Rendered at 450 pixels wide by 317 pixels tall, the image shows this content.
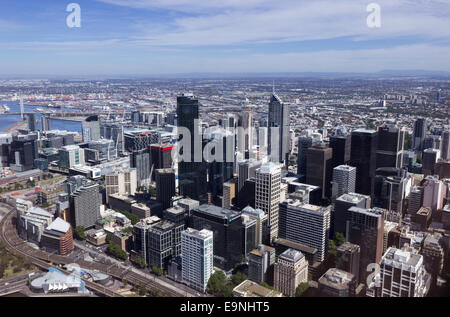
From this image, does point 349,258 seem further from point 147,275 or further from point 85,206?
point 85,206

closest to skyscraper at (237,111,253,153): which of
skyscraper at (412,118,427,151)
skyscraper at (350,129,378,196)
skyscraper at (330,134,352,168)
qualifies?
skyscraper at (330,134,352,168)

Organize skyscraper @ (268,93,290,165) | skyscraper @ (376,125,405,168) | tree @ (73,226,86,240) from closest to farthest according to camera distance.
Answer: tree @ (73,226,86,240) → skyscraper @ (376,125,405,168) → skyscraper @ (268,93,290,165)

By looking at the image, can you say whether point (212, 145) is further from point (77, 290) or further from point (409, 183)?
point (77, 290)

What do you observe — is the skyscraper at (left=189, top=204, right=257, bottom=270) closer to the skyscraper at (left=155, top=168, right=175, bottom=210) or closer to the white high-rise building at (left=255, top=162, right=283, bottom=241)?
the white high-rise building at (left=255, top=162, right=283, bottom=241)

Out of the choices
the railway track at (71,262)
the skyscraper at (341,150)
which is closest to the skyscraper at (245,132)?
the skyscraper at (341,150)

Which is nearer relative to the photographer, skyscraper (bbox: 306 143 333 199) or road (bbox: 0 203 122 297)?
road (bbox: 0 203 122 297)

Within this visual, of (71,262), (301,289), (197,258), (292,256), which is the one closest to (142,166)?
(71,262)
